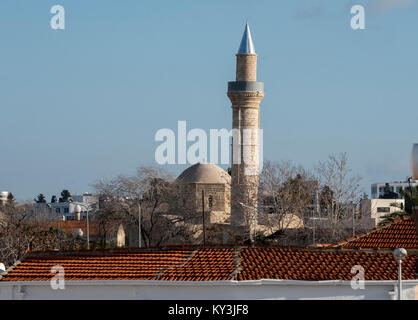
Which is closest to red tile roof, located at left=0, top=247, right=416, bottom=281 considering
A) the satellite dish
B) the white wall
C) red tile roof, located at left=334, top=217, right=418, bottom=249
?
the white wall

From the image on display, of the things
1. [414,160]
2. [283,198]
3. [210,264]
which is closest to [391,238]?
[210,264]

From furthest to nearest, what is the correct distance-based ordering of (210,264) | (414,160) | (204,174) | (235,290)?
(204,174) → (210,264) → (235,290) → (414,160)

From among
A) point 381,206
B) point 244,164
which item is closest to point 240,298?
point 244,164

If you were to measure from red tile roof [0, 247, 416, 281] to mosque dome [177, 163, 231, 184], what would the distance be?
65.9 m

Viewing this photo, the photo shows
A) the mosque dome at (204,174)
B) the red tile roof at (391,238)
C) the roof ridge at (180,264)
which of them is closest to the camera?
the roof ridge at (180,264)

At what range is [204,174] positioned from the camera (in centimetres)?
9738

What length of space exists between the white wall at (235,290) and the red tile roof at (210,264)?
31 cm

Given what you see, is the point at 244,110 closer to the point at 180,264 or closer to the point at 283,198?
the point at 283,198

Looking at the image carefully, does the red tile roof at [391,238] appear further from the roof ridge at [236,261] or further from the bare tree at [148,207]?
the bare tree at [148,207]

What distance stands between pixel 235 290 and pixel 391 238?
796 centimetres

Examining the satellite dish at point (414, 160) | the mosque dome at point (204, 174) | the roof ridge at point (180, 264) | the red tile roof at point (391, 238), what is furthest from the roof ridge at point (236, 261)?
the mosque dome at point (204, 174)

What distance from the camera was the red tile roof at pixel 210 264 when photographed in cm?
2709

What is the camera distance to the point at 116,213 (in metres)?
74.7

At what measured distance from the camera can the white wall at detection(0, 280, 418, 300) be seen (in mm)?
26312
